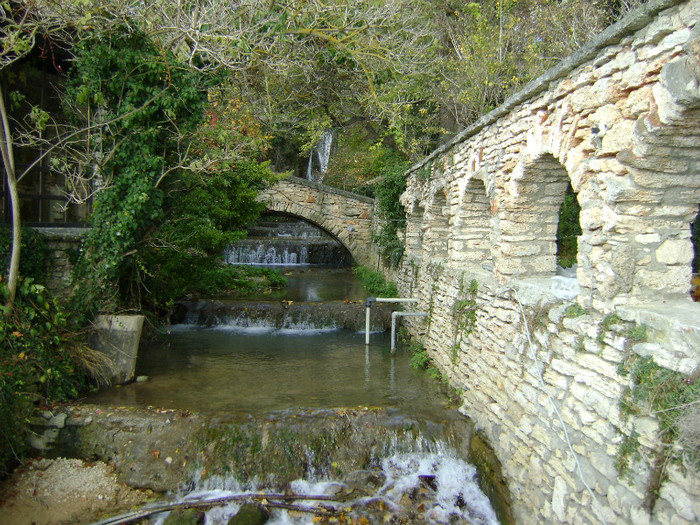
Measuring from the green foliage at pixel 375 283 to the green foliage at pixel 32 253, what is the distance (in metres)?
5.89

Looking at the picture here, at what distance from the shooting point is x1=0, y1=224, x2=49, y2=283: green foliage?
5312 mm

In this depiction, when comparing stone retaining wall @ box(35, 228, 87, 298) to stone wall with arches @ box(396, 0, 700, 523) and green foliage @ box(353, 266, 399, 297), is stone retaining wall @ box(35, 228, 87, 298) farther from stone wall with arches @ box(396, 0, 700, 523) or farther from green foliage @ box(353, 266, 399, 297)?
green foliage @ box(353, 266, 399, 297)

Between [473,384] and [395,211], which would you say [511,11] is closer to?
[395,211]

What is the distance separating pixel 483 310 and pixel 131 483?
3.59 m

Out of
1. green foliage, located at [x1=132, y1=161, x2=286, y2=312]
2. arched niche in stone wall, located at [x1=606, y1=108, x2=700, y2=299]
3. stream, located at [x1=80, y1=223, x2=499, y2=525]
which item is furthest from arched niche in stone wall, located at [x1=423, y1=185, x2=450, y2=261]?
arched niche in stone wall, located at [x1=606, y1=108, x2=700, y2=299]

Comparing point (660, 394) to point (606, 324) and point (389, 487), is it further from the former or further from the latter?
point (389, 487)

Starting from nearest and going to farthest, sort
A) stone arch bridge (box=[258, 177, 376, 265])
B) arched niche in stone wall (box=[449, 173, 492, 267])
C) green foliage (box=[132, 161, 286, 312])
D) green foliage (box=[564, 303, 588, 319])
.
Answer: green foliage (box=[564, 303, 588, 319])
arched niche in stone wall (box=[449, 173, 492, 267])
green foliage (box=[132, 161, 286, 312])
stone arch bridge (box=[258, 177, 376, 265])

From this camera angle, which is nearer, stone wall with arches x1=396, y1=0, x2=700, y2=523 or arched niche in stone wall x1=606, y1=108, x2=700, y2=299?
stone wall with arches x1=396, y1=0, x2=700, y2=523

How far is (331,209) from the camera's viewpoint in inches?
539

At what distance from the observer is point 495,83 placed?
9.33 m

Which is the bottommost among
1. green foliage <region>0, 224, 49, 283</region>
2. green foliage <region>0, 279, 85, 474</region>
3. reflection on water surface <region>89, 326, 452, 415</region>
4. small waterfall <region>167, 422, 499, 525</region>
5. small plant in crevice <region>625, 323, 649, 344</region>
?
small waterfall <region>167, 422, 499, 525</region>

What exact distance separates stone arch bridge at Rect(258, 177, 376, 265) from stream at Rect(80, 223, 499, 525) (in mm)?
6803

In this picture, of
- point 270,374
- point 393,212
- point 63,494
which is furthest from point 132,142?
point 393,212

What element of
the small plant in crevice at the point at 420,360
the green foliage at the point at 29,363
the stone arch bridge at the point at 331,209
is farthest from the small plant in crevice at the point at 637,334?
the stone arch bridge at the point at 331,209
